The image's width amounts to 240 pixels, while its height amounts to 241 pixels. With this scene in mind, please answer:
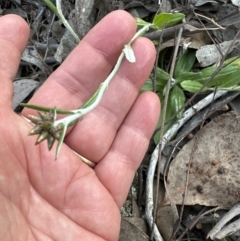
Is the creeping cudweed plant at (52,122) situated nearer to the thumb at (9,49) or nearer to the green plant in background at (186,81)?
the thumb at (9,49)

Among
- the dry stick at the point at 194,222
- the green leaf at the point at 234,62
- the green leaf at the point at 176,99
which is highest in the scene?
the green leaf at the point at 234,62

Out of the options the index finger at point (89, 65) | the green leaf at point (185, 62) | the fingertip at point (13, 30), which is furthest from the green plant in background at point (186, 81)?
the fingertip at point (13, 30)

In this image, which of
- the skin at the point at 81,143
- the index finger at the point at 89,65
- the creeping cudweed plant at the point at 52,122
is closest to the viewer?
the creeping cudweed plant at the point at 52,122

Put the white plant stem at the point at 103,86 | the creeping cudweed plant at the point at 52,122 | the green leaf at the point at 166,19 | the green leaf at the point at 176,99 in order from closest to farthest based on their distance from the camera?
the creeping cudweed plant at the point at 52,122 → the white plant stem at the point at 103,86 → the green leaf at the point at 166,19 → the green leaf at the point at 176,99

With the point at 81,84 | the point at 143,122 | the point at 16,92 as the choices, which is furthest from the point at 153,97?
the point at 16,92

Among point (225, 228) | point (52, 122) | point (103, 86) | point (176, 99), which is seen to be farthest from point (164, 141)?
point (52, 122)

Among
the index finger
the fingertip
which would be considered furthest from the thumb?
the index finger

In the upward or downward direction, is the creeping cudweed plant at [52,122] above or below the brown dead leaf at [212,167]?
above

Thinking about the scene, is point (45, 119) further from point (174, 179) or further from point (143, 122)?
point (174, 179)
